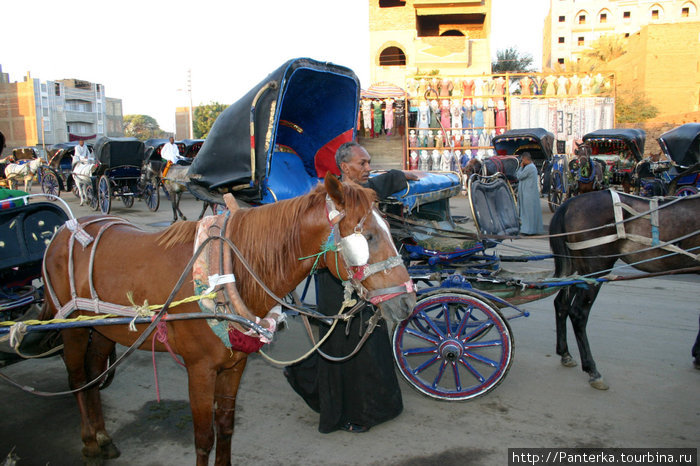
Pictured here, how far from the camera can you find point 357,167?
3.23 metres

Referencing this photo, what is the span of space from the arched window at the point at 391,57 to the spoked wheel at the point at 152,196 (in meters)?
16.3

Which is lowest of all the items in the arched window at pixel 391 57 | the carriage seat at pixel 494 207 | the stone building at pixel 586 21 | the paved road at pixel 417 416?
the paved road at pixel 417 416

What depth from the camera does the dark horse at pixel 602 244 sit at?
4.11 meters

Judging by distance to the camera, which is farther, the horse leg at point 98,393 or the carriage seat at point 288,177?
the carriage seat at point 288,177

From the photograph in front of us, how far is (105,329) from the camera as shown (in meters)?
2.82

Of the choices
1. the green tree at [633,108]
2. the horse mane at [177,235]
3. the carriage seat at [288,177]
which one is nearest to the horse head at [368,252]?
the horse mane at [177,235]

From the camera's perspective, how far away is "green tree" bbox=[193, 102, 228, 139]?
40.4m

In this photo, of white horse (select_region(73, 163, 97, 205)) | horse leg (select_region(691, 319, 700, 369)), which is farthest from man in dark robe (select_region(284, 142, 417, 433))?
white horse (select_region(73, 163, 97, 205))

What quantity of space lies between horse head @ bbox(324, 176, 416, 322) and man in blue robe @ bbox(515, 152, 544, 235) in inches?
169

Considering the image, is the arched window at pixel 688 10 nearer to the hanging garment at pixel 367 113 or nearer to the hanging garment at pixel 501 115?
the hanging garment at pixel 501 115

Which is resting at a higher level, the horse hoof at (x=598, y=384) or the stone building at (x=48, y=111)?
the stone building at (x=48, y=111)

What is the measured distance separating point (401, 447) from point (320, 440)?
1.80 feet

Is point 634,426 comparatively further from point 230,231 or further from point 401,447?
point 230,231

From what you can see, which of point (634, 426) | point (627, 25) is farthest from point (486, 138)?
point (627, 25)
